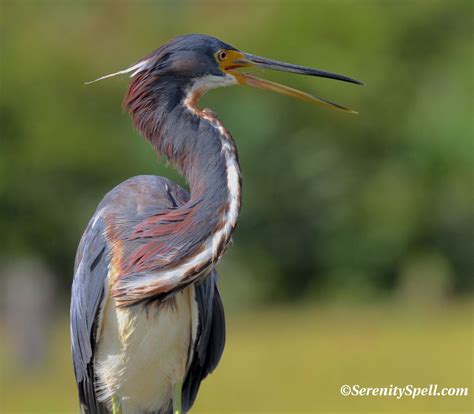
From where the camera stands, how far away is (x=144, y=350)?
373 cm

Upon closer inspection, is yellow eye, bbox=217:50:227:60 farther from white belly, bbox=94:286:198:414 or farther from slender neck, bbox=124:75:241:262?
white belly, bbox=94:286:198:414

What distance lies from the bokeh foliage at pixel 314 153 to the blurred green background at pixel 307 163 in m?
0.02

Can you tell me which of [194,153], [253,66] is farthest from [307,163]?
[194,153]

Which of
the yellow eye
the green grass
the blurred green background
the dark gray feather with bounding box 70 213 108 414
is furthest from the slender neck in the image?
the blurred green background

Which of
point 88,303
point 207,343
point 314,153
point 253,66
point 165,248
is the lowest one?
point 314,153

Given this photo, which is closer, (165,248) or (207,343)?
(165,248)

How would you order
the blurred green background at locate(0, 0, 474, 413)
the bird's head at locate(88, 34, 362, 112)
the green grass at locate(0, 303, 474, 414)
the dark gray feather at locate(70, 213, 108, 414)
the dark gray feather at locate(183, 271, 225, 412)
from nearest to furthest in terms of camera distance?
the bird's head at locate(88, 34, 362, 112) → the dark gray feather at locate(70, 213, 108, 414) → the dark gray feather at locate(183, 271, 225, 412) → the green grass at locate(0, 303, 474, 414) → the blurred green background at locate(0, 0, 474, 413)

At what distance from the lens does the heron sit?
3318mm

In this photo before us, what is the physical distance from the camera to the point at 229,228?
3277mm

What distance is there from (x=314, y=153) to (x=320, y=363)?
3669 mm

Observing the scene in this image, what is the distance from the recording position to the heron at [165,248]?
332cm

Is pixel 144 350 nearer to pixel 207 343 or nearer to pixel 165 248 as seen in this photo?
pixel 207 343

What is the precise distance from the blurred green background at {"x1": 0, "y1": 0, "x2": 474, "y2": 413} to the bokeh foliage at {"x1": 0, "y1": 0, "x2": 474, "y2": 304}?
0.02 metres

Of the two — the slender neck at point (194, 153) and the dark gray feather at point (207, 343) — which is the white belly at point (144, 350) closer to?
the dark gray feather at point (207, 343)
